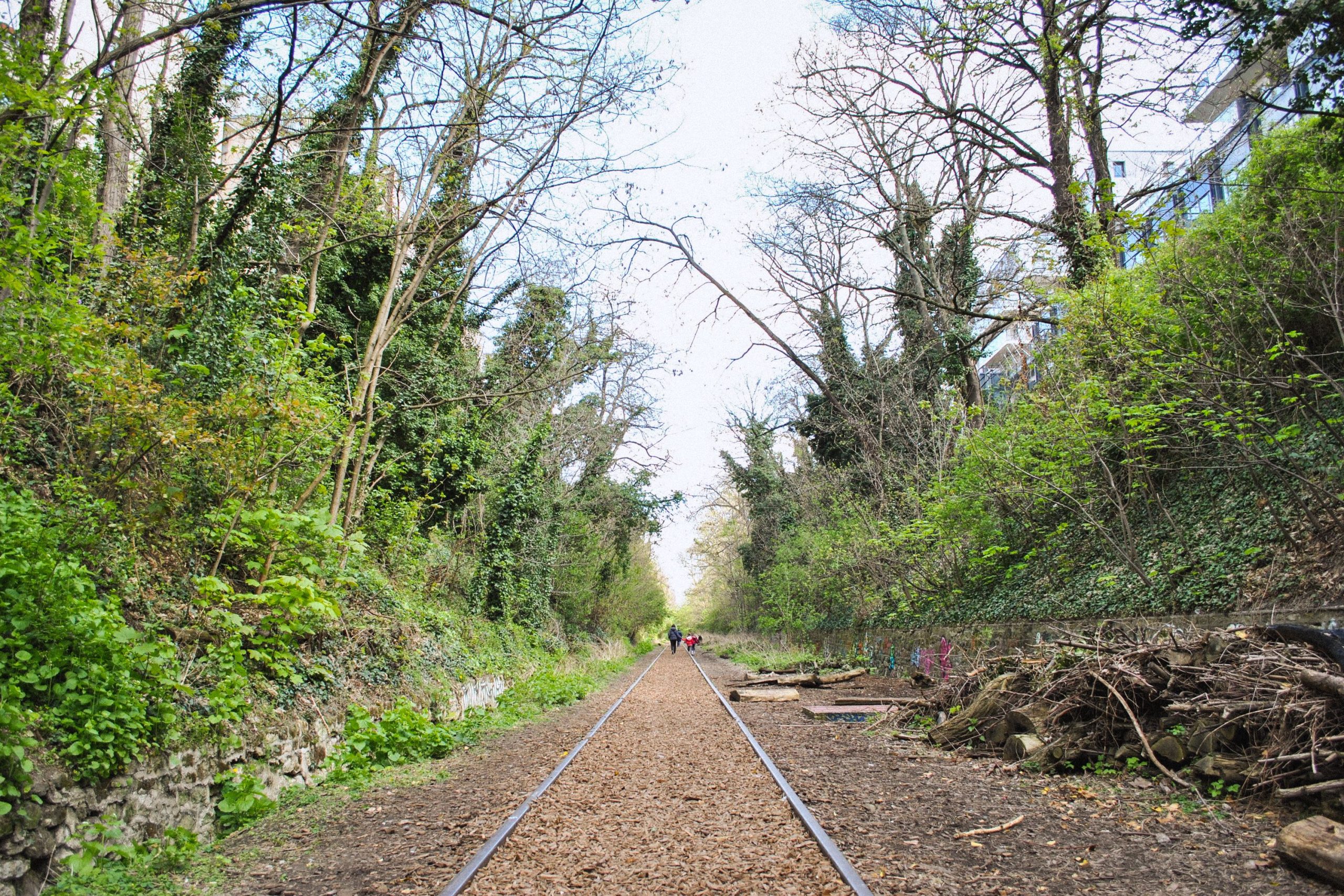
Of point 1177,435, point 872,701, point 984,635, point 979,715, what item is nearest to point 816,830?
point 979,715

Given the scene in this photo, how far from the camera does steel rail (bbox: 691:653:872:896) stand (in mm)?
3602

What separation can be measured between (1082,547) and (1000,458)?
2354 millimetres

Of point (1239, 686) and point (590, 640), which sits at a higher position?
point (1239, 686)

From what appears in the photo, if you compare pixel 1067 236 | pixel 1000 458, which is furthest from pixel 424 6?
pixel 1067 236

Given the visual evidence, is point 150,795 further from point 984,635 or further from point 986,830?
point 984,635

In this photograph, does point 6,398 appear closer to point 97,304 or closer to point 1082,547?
point 97,304

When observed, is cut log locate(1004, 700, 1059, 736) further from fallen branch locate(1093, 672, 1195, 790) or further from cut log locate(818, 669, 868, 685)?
cut log locate(818, 669, 868, 685)

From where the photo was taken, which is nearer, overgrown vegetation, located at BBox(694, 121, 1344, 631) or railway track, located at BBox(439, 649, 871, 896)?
railway track, located at BBox(439, 649, 871, 896)

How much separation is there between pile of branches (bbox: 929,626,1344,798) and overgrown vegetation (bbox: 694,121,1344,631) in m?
1.85

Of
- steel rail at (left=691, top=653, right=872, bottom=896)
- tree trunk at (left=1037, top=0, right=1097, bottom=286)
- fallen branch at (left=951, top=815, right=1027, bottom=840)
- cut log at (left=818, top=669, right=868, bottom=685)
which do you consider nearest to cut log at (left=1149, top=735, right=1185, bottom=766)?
fallen branch at (left=951, top=815, right=1027, bottom=840)

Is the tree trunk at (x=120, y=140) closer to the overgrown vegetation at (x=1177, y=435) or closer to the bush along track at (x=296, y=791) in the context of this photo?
the bush along track at (x=296, y=791)

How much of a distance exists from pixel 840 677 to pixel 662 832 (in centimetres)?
1112

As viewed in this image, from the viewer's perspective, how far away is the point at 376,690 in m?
8.16

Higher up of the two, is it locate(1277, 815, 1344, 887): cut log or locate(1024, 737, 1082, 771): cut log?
locate(1277, 815, 1344, 887): cut log
